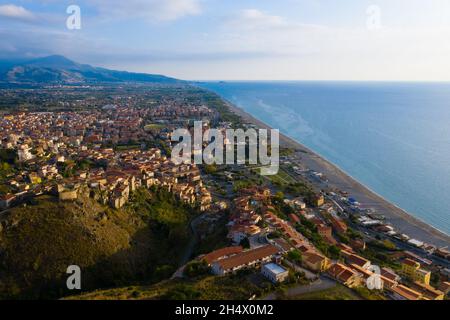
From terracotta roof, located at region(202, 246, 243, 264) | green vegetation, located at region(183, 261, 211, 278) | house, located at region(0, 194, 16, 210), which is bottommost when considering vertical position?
green vegetation, located at region(183, 261, 211, 278)

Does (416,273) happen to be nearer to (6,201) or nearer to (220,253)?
(220,253)

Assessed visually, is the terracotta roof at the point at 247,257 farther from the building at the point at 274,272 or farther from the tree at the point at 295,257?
the building at the point at 274,272

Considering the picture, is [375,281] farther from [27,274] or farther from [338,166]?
[338,166]

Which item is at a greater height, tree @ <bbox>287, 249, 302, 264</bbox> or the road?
tree @ <bbox>287, 249, 302, 264</bbox>

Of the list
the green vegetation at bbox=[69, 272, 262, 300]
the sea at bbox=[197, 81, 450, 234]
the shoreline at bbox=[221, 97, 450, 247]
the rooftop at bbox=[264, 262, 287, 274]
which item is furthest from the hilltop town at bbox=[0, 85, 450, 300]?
the sea at bbox=[197, 81, 450, 234]

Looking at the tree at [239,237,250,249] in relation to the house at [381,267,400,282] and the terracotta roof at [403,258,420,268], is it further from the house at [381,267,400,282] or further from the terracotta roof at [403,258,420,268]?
the terracotta roof at [403,258,420,268]

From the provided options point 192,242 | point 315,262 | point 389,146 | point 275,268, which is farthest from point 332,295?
point 389,146
